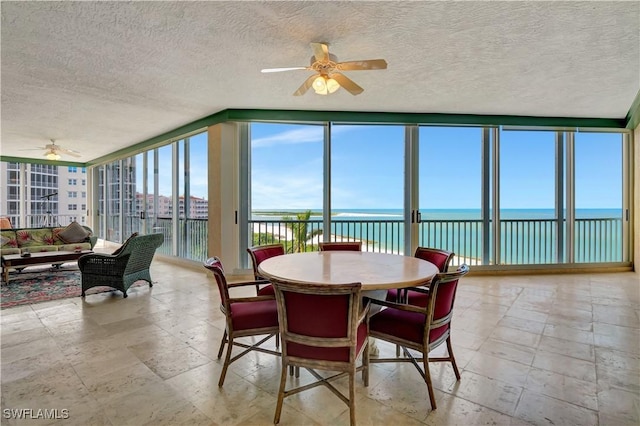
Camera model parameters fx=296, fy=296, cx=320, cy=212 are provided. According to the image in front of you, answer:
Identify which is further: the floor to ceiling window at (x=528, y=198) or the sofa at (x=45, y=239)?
the sofa at (x=45, y=239)

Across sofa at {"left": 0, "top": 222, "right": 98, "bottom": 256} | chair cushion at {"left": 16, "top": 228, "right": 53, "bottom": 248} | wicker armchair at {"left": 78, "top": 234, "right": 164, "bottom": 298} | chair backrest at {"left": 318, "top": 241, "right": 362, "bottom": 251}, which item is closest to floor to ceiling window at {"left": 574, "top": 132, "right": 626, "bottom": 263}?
chair backrest at {"left": 318, "top": 241, "right": 362, "bottom": 251}

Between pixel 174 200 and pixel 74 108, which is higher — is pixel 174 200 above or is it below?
below

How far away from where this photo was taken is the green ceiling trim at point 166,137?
4871 mm

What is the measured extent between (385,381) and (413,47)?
2826 mm

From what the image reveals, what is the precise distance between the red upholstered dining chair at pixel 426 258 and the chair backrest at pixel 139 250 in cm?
323

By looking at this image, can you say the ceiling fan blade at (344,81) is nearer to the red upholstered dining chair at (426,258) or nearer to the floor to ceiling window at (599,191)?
the red upholstered dining chair at (426,258)

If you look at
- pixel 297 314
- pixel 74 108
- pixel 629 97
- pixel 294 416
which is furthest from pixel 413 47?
pixel 74 108

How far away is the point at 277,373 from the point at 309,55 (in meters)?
2.82

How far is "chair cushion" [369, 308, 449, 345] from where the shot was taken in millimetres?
1794

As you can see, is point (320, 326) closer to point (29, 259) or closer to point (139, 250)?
point (139, 250)

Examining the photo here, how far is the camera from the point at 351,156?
8.69 m

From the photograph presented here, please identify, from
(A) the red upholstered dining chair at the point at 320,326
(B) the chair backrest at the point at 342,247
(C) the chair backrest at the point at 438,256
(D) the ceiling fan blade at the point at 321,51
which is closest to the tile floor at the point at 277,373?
(A) the red upholstered dining chair at the point at 320,326

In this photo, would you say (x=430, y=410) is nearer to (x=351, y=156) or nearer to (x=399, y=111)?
(x=399, y=111)

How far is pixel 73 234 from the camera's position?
5.73 m
